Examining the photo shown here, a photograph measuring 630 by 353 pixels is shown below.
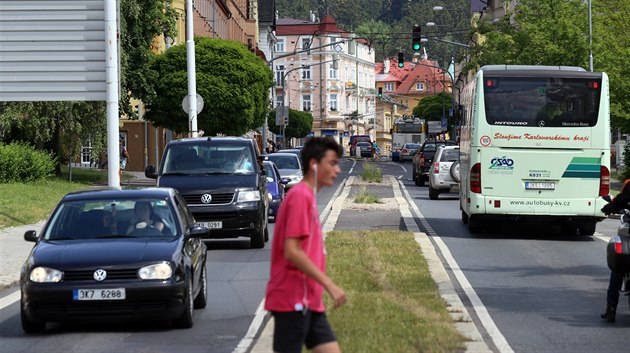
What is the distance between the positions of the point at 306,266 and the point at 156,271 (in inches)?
213

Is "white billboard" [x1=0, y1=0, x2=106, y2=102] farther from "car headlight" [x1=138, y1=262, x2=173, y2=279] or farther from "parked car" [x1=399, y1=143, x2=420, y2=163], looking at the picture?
"parked car" [x1=399, y1=143, x2=420, y2=163]

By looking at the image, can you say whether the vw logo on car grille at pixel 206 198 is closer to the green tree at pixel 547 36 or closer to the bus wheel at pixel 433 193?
the bus wheel at pixel 433 193

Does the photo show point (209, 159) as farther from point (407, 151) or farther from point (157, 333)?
point (407, 151)

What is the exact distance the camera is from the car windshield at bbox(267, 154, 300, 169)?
127 feet

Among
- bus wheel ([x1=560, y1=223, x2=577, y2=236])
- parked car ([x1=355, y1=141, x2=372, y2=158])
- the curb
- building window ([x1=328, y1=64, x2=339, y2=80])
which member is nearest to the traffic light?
bus wheel ([x1=560, y1=223, x2=577, y2=236])

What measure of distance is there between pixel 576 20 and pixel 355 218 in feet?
68.1

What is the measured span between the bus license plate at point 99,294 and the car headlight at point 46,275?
0.22 meters

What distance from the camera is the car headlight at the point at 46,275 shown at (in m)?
11.7

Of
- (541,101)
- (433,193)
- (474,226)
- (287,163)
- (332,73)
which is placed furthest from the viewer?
(332,73)

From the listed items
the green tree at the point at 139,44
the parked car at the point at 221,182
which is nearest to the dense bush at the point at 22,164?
the green tree at the point at 139,44

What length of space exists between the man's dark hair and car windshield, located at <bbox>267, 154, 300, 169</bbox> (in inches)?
1235

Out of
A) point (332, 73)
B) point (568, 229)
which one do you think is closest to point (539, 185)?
point (568, 229)

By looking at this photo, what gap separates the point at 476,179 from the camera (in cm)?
2380

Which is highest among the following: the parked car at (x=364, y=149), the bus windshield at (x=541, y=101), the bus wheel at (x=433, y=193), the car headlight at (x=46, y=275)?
the bus windshield at (x=541, y=101)
